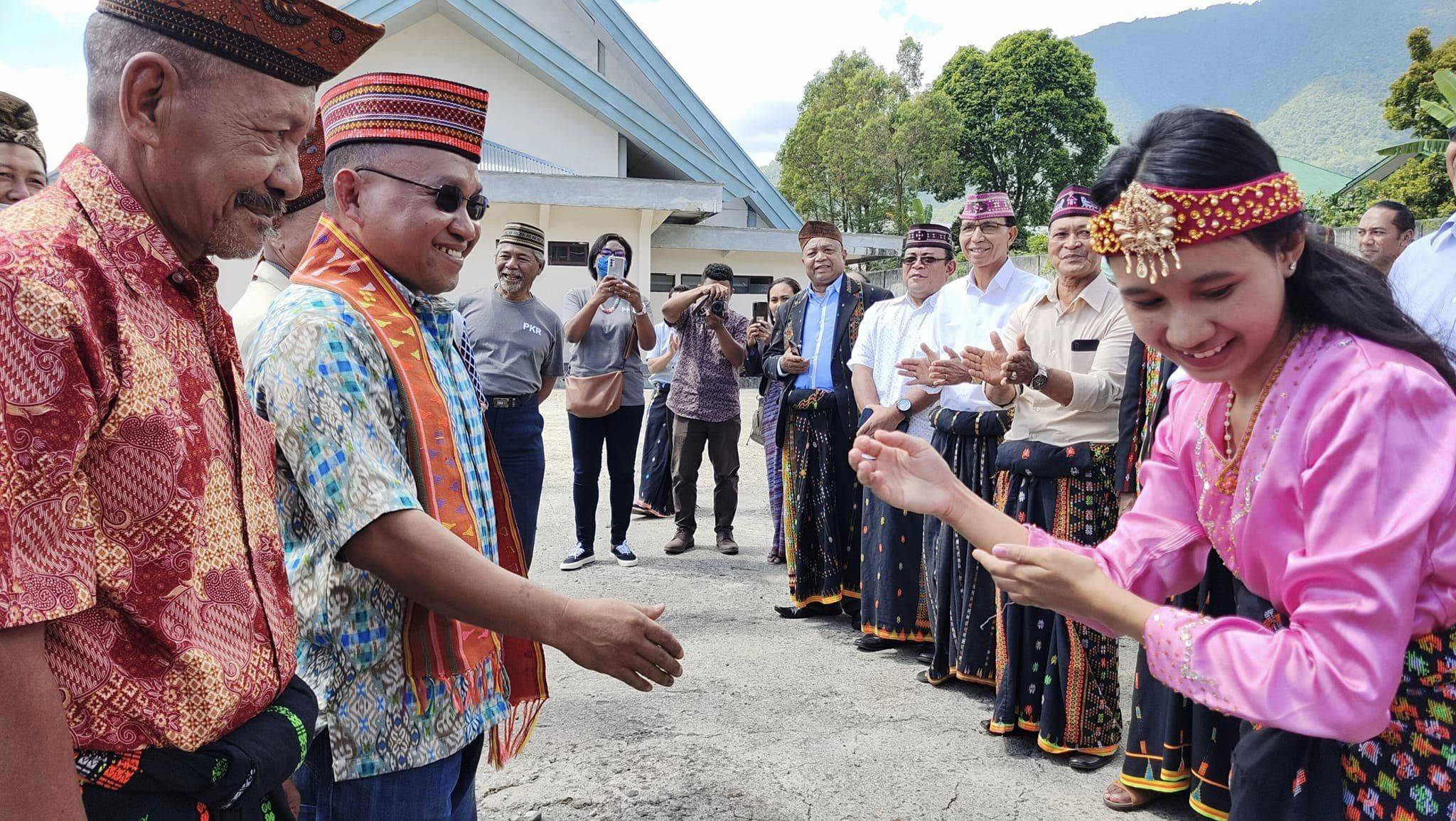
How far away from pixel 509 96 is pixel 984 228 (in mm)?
16792

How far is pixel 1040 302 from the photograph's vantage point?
12.7 ft

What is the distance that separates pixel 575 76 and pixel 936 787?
17691 mm

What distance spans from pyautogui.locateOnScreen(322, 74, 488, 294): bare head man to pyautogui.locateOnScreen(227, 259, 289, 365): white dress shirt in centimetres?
86

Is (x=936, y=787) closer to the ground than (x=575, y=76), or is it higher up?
closer to the ground

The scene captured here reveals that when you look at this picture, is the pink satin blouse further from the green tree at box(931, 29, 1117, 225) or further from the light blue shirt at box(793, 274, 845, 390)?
the green tree at box(931, 29, 1117, 225)

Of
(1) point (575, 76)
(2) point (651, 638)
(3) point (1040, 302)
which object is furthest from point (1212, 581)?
(1) point (575, 76)

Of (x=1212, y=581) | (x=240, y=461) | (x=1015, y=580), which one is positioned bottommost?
(x=1212, y=581)

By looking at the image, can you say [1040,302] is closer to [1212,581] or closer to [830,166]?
[1212,581]

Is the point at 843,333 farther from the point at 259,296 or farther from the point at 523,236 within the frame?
the point at 259,296

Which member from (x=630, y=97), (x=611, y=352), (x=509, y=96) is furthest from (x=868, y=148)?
(x=611, y=352)

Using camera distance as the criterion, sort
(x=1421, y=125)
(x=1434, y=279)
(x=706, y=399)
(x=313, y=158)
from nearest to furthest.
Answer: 1. (x=313, y=158)
2. (x=1434, y=279)
3. (x=706, y=399)
4. (x=1421, y=125)

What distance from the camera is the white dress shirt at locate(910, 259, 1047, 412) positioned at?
424 centimetres

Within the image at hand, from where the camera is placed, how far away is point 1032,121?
1469 inches

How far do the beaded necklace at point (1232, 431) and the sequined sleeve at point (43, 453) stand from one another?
1.64 metres
